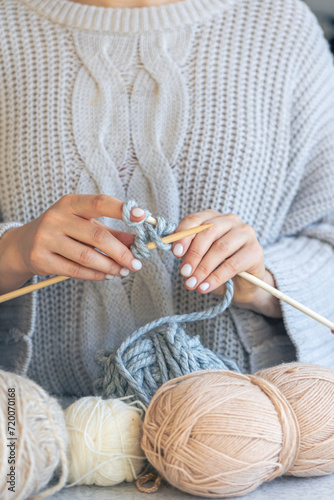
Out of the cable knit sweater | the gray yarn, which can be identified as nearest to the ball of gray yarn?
the gray yarn

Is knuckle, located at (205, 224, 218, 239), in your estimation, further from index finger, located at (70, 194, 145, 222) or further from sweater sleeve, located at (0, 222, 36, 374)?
sweater sleeve, located at (0, 222, 36, 374)

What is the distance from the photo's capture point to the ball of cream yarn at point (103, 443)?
540mm

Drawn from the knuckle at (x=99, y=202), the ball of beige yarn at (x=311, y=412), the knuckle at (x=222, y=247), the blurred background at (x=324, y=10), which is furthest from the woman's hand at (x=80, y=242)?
the blurred background at (x=324, y=10)

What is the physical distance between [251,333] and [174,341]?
0.80ft

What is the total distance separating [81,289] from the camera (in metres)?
0.90

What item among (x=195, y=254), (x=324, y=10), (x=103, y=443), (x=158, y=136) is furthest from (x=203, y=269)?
(x=324, y=10)

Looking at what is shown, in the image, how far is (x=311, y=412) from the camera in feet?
1.80

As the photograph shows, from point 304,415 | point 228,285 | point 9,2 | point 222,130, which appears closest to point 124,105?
point 222,130

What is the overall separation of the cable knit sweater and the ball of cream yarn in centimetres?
31

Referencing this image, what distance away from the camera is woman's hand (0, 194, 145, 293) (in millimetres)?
629

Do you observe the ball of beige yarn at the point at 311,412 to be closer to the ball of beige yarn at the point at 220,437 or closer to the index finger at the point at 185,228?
the ball of beige yarn at the point at 220,437

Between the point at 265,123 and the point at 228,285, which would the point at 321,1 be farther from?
the point at 228,285

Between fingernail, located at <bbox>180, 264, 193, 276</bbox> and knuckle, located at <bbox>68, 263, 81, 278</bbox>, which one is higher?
fingernail, located at <bbox>180, 264, 193, 276</bbox>

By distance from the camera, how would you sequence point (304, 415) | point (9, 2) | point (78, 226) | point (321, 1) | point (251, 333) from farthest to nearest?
1. point (321, 1)
2. point (9, 2)
3. point (251, 333)
4. point (78, 226)
5. point (304, 415)
